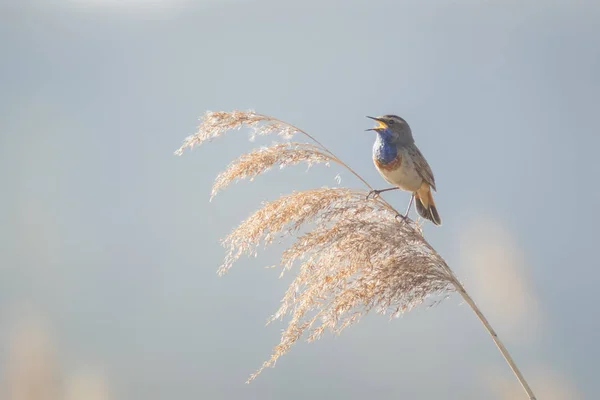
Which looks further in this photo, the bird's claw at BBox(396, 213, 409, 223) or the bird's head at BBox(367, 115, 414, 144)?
the bird's head at BBox(367, 115, 414, 144)

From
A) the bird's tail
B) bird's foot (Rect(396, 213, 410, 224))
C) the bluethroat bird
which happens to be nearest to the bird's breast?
the bluethroat bird

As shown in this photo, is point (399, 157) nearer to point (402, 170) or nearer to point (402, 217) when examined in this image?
point (402, 170)

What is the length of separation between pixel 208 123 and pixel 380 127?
0.78m

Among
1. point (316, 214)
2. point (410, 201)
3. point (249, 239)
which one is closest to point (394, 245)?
point (316, 214)

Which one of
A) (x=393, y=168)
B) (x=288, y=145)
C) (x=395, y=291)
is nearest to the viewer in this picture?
(x=395, y=291)

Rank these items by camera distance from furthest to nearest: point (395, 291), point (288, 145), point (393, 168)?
point (393, 168) → point (288, 145) → point (395, 291)

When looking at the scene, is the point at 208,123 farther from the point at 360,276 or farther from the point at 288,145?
the point at 360,276

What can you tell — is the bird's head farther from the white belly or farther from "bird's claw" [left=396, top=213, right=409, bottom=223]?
"bird's claw" [left=396, top=213, right=409, bottom=223]

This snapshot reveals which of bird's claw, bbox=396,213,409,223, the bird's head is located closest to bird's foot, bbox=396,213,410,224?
bird's claw, bbox=396,213,409,223

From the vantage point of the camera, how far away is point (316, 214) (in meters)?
1.78

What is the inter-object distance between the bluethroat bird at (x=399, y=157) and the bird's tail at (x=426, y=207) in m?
0.07

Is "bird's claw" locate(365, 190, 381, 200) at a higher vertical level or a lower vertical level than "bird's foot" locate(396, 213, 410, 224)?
higher

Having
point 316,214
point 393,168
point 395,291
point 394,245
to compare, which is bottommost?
point 395,291

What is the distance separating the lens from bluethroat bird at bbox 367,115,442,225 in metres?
2.26
